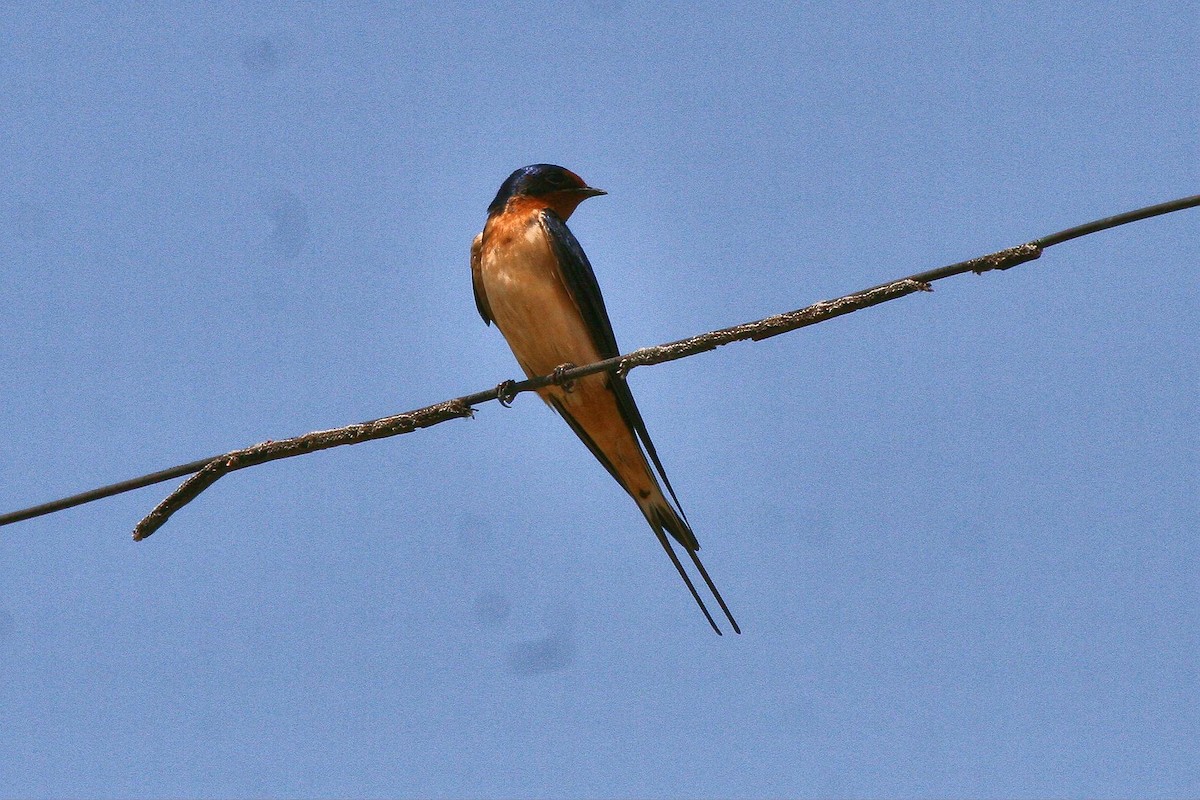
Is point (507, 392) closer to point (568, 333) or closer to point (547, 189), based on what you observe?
point (568, 333)

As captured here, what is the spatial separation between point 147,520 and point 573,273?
299cm

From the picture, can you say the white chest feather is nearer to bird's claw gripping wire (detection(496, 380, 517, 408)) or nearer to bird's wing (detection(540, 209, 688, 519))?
bird's wing (detection(540, 209, 688, 519))

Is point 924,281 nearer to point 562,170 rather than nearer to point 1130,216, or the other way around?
point 1130,216

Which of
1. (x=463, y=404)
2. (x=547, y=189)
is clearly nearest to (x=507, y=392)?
(x=463, y=404)

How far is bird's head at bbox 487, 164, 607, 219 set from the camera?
24.0 ft

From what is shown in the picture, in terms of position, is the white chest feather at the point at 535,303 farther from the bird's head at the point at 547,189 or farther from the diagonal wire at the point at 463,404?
the diagonal wire at the point at 463,404

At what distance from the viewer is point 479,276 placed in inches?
280

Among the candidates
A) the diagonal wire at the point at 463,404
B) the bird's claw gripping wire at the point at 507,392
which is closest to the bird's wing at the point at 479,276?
the bird's claw gripping wire at the point at 507,392

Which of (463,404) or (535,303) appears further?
(535,303)

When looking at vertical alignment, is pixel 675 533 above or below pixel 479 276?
below

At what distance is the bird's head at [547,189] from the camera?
7.32 meters

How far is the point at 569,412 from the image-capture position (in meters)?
6.79

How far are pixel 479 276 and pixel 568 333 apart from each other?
0.74 meters

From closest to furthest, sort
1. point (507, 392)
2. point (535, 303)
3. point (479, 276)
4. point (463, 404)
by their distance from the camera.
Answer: point (463, 404) < point (507, 392) < point (535, 303) < point (479, 276)
